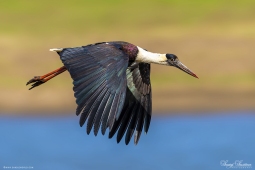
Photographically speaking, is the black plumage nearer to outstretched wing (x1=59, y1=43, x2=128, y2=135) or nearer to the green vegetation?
outstretched wing (x1=59, y1=43, x2=128, y2=135)

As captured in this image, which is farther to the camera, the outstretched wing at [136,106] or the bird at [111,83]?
the outstretched wing at [136,106]

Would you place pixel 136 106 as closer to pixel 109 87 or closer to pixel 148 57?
pixel 148 57

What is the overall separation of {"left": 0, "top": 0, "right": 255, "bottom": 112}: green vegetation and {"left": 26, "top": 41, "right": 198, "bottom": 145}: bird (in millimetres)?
7396

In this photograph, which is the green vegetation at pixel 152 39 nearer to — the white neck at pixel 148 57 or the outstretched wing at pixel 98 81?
the white neck at pixel 148 57

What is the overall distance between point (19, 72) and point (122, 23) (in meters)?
4.29

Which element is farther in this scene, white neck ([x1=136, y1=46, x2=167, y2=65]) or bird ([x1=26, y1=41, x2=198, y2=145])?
white neck ([x1=136, y1=46, x2=167, y2=65])

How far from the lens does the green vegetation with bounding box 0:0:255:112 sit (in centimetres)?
2503

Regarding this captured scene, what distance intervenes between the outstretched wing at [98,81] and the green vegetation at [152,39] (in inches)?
350

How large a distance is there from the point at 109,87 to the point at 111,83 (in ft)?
0.29

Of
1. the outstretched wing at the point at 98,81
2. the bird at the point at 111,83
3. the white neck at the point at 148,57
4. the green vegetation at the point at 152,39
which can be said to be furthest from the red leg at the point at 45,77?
the green vegetation at the point at 152,39

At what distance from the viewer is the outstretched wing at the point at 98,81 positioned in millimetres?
14422

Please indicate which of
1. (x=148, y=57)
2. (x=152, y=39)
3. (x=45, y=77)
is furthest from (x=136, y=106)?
(x=152, y=39)

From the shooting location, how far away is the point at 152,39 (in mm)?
27438

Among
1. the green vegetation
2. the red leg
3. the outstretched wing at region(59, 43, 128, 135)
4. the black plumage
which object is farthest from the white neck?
the green vegetation
